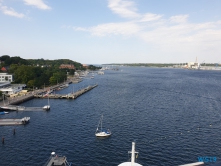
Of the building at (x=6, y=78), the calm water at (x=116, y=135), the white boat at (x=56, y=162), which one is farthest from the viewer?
the building at (x=6, y=78)

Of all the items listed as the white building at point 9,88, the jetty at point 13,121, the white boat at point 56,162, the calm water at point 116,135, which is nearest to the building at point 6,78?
the white building at point 9,88

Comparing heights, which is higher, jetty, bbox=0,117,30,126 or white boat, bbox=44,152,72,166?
jetty, bbox=0,117,30,126

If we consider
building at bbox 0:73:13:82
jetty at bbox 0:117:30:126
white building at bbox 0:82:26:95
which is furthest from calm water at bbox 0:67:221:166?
building at bbox 0:73:13:82

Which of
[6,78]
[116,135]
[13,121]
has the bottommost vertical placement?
[116,135]

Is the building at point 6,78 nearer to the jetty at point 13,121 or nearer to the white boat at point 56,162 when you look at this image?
the jetty at point 13,121

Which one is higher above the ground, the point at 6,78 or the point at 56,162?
the point at 6,78

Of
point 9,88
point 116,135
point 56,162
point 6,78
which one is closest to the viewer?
point 56,162

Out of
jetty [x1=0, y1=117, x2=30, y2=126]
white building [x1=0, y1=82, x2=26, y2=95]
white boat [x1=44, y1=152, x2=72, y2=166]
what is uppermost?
white building [x1=0, y1=82, x2=26, y2=95]

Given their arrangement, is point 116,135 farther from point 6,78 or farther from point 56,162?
point 6,78

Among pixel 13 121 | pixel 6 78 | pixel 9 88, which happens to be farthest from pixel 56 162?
pixel 6 78

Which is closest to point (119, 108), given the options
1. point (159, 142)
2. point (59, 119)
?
point (59, 119)

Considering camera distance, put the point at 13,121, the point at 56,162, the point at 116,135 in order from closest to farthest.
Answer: the point at 56,162 < the point at 116,135 < the point at 13,121

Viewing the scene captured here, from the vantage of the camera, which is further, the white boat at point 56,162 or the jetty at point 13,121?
the jetty at point 13,121

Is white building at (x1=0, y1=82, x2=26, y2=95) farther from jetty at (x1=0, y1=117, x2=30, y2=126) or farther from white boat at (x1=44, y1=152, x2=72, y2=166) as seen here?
white boat at (x1=44, y1=152, x2=72, y2=166)
